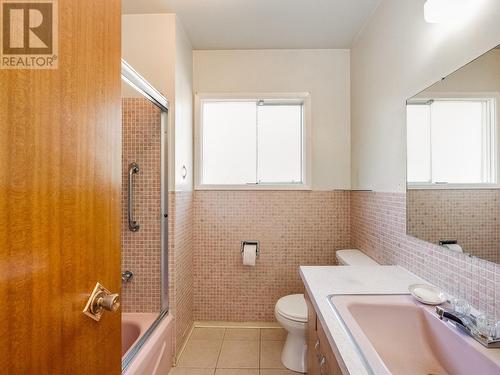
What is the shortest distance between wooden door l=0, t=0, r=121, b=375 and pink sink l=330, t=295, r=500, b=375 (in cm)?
76

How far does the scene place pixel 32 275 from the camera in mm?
530

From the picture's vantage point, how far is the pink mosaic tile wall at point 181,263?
6.49 ft

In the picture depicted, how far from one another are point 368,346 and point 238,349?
1628 millimetres

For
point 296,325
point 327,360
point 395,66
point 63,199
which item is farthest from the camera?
point 296,325

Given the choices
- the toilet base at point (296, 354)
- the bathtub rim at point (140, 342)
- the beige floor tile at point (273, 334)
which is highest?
the bathtub rim at point (140, 342)

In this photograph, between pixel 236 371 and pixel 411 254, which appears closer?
pixel 411 254

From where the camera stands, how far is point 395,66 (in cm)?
169

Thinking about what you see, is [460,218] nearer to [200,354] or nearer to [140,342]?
[140,342]

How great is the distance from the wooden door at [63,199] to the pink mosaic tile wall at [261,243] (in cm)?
165

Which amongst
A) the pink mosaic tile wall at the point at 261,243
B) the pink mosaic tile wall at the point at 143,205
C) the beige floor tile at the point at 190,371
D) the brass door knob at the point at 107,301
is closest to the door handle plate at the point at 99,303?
the brass door knob at the point at 107,301

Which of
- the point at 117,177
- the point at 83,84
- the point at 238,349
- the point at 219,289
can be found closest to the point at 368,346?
the point at 117,177

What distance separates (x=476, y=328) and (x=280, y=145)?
2.00m

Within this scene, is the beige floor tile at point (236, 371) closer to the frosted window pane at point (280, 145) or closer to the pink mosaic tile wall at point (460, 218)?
the pink mosaic tile wall at point (460, 218)

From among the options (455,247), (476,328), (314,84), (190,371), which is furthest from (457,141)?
(190,371)
